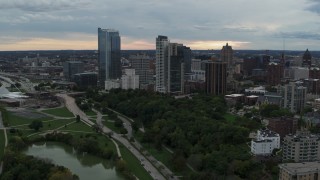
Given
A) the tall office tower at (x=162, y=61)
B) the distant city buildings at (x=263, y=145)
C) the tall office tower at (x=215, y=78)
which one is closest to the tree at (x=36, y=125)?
the distant city buildings at (x=263, y=145)

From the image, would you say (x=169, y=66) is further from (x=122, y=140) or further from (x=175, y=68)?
(x=122, y=140)

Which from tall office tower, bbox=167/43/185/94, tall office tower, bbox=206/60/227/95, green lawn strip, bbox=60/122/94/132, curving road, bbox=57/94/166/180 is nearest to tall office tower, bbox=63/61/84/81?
curving road, bbox=57/94/166/180

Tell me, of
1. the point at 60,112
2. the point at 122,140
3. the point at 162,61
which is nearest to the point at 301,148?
the point at 122,140

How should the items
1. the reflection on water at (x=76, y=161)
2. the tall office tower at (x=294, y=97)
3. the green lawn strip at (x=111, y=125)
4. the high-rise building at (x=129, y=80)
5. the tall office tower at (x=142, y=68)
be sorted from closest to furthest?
1. the reflection on water at (x=76, y=161)
2. the green lawn strip at (x=111, y=125)
3. the tall office tower at (x=294, y=97)
4. the high-rise building at (x=129, y=80)
5. the tall office tower at (x=142, y=68)

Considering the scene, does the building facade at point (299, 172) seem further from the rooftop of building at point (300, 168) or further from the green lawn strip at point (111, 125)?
the green lawn strip at point (111, 125)

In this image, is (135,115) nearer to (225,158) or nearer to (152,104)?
(152,104)

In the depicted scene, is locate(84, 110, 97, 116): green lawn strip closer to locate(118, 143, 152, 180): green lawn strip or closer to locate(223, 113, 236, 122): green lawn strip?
locate(223, 113, 236, 122): green lawn strip
